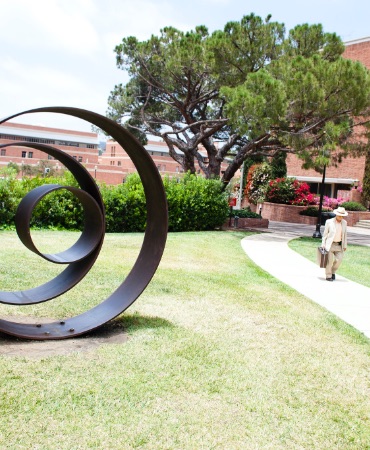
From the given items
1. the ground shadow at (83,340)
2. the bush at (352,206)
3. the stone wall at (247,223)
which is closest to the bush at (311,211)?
the bush at (352,206)

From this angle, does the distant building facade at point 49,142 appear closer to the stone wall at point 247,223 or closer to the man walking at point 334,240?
the stone wall at point 247,223

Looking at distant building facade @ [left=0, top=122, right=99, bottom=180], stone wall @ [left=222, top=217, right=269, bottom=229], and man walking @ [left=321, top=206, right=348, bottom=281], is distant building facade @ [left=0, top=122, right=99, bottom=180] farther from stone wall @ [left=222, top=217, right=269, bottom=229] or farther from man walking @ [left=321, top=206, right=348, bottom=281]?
man walking @ [left=321, top=206, right=348, bottom=281]

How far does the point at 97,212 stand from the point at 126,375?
179cm


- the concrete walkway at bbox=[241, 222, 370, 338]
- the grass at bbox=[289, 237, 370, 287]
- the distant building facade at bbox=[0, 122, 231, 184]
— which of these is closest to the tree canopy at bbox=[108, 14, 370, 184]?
the grass at bbox=[289, 237, 370, 287]

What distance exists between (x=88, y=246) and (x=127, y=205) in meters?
11.7

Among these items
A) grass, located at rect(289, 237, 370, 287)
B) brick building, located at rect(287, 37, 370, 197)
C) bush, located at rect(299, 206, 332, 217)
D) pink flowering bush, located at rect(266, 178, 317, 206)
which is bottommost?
grass, located at rect(289, 237, 370, 287)

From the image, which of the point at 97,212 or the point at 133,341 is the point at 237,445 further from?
the point at 97,212

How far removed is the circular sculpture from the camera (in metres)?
5.04

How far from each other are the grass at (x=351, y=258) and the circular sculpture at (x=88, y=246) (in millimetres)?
5820

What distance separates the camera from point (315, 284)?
379 inches

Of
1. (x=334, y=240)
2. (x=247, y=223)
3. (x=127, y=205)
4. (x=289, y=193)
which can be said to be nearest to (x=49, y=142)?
(x=289, y=193)

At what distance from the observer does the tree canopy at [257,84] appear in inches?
618

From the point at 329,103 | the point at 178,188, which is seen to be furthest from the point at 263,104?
the point at 178,188

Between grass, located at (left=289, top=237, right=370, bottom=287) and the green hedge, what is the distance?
3369mm
